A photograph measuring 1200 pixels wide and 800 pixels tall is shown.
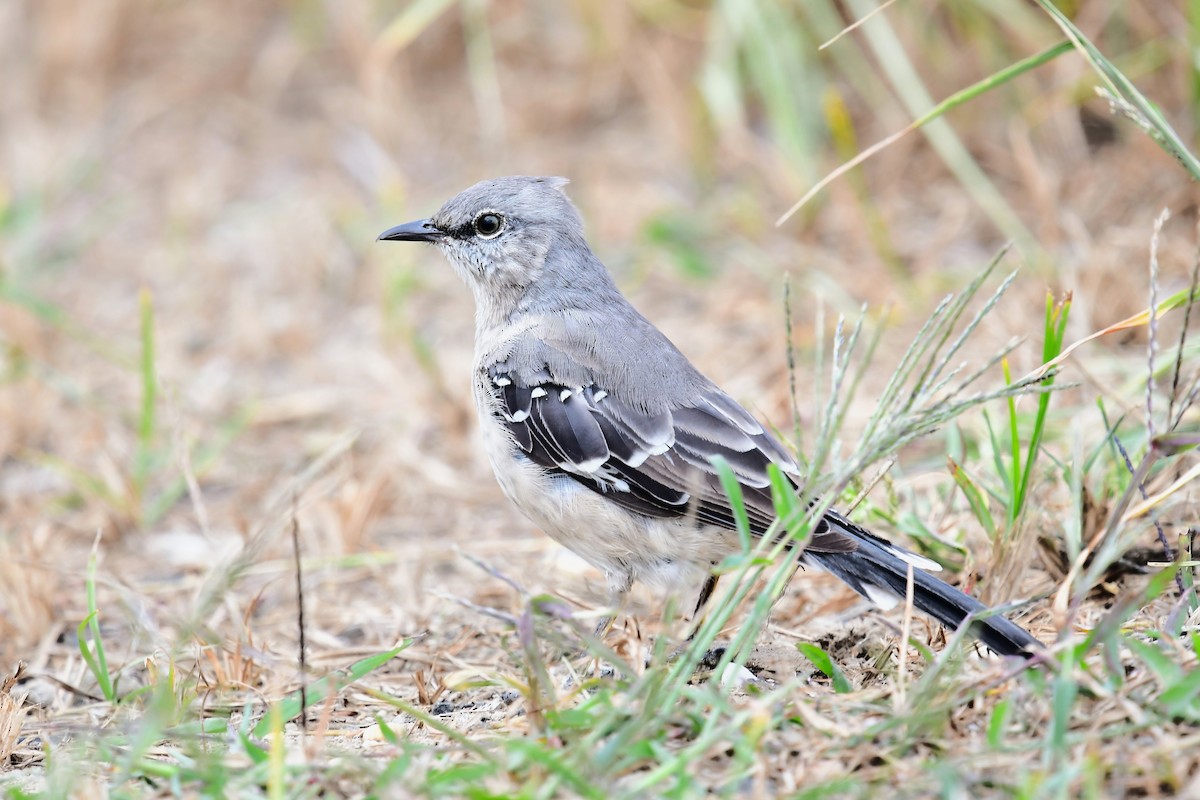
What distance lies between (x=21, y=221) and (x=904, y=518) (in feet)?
17.2

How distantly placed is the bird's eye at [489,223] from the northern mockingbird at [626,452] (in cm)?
35

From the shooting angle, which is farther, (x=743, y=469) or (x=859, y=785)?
(x=743, y=469)

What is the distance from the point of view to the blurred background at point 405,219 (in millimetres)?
5023

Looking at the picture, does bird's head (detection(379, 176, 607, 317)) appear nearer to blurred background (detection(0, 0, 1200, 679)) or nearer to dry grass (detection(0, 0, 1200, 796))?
dry grass (detection(0, 0, 1200, 796))

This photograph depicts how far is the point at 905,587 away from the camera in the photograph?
11.0ft

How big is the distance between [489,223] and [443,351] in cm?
203

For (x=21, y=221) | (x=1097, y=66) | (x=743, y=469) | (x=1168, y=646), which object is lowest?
(x=1168, y=646)

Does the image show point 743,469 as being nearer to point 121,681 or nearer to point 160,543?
point 121,681

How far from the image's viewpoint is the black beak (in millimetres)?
4758

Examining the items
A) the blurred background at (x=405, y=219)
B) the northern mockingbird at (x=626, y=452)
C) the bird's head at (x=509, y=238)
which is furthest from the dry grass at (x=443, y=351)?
the bird's head at (x=509, y=238)

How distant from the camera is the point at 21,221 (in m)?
6.96

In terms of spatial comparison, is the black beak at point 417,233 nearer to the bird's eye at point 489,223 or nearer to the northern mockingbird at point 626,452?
→ the bird's eye at point 489,223

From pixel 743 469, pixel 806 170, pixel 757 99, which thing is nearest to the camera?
pixel 743 469

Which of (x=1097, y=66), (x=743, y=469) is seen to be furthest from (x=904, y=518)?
(x=1097, y=66)
